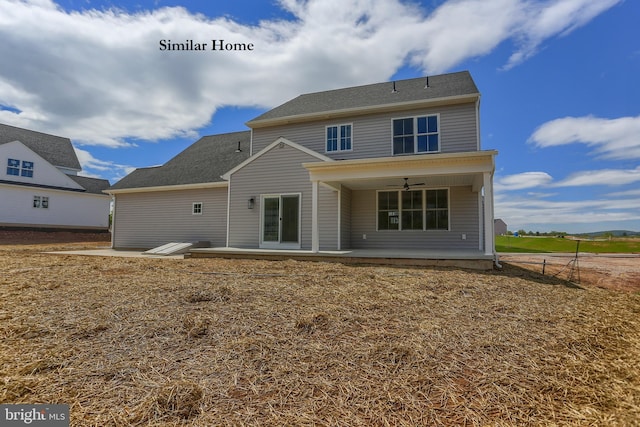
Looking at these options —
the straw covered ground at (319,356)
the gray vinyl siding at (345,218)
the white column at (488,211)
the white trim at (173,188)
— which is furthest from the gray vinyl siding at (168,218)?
the white column at (488,211)

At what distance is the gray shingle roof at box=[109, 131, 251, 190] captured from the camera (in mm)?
14367

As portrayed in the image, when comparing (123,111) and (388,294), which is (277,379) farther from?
(123,111)

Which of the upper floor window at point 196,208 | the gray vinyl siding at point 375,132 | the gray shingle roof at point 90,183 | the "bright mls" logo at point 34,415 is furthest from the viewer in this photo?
the gray shingle roof at point 90,183

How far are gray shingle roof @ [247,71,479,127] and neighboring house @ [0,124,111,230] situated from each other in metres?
20.4

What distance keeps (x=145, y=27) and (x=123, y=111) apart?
10766 millimetres

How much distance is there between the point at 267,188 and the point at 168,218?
6094 millimetres

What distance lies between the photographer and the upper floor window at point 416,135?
11227 millimetres

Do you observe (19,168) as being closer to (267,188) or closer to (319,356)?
(267,188)

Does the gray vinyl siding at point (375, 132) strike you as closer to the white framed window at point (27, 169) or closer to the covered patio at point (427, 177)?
the covered patio at point (427, 177)

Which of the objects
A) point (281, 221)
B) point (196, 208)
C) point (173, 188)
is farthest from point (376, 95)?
point (173, 188)

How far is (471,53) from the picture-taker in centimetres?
1227

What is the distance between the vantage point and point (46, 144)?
27.2 meters

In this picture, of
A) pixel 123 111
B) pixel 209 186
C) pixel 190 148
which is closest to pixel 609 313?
pixel 209 186

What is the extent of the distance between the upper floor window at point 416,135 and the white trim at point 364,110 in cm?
47
